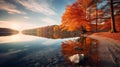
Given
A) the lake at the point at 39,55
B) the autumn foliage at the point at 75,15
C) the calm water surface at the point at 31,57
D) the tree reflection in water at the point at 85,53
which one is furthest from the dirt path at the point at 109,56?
the autumn foliage at the point at 75,15

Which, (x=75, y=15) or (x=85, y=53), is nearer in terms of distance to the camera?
(x=85, y=53)

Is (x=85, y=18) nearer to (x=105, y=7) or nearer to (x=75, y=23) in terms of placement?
(x=75, y=23)

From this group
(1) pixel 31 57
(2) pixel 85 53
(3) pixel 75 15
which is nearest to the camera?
(1) pixel 31 57

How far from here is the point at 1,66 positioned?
8.04 metres

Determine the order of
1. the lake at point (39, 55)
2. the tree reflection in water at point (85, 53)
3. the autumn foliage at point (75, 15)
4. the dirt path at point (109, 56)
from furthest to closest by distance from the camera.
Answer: the autumn foliage at point (75, 15) → the lake at point (39, 55) → the tree reflection in water at point (85, 53) → the dirt path at point (109, 56)

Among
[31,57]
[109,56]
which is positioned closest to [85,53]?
[109,56]

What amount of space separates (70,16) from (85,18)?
471 cm

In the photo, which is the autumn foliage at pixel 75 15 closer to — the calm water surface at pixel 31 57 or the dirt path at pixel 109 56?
the calm water surface at pixel 31 57

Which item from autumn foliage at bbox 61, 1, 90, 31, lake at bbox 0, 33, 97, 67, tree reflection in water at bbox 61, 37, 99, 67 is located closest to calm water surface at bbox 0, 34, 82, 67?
lake at bbox 0, 33, 97, 67

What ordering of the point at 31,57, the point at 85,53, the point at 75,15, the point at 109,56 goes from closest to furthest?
1. the point at 109,56
2. the point at 31,57
3. the point at 85,53
4. the point at 75,15

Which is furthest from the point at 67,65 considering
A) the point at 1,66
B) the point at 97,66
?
the point at 1,66

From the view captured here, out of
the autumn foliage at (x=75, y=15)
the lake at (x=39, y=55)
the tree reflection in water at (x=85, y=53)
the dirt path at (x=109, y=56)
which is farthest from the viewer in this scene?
the autumn foliage at (x=75, y=15)

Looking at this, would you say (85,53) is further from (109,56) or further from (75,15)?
(75,15)

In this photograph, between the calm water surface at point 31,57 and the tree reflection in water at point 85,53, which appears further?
the calm water surface at point 31,57
